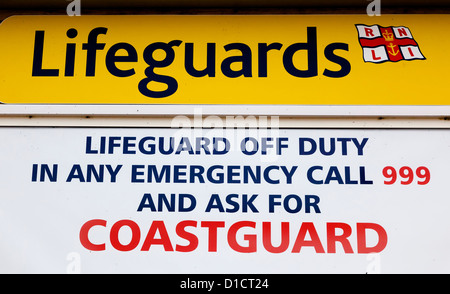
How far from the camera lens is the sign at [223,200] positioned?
277cm

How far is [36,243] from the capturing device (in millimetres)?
2795

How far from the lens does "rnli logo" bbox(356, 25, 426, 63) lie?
3004 mm

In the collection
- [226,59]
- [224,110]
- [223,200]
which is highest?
[226,59]

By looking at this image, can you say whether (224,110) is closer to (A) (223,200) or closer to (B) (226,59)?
(B) (226,59)

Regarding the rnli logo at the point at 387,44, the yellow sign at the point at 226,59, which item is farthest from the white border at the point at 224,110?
the rnli logo at the point at 387,44

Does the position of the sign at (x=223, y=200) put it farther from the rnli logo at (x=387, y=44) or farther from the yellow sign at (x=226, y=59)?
the rnli logo at (x=387, y=44)

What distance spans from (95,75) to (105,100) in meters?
0.17

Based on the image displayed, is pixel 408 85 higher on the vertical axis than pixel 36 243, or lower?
higher

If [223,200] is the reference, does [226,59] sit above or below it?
above

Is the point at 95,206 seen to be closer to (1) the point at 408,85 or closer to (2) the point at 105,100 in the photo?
(2) the point at 105,100

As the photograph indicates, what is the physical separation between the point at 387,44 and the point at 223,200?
4.13 ft

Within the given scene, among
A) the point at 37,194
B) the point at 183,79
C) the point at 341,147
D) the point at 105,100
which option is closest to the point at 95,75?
the point at 105,100

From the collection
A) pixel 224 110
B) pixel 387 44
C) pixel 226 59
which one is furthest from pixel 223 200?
pixel 387 44

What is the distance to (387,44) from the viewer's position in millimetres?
3037
